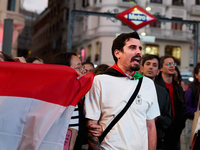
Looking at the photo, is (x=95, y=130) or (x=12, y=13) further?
(x=12, y=13)

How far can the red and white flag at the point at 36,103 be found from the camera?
3062 millimetres

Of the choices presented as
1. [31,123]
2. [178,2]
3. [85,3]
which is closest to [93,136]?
[31,123]

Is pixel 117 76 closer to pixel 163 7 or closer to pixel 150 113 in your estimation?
pixel 150 113

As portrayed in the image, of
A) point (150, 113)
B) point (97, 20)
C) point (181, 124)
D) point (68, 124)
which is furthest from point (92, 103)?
point (97, 20)

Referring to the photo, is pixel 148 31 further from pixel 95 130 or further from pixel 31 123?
pixel 31 123

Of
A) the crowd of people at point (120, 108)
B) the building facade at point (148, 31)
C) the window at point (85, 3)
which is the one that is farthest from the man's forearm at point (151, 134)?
the window at point (85, 3)

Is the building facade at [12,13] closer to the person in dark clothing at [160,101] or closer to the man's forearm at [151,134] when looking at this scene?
the person in dark clothing at [160,101]

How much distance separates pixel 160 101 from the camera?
187 inches

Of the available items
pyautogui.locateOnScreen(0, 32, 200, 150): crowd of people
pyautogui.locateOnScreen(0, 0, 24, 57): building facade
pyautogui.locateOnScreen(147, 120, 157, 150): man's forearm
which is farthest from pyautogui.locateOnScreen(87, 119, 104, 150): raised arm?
pyautogui.locateOnScreen(0, 0, 24, 57): building facade

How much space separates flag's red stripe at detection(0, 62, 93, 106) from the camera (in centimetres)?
319

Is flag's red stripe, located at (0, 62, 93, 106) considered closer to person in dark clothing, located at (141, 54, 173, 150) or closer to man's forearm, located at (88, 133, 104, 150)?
man's forearm, located at (88, 133, 104, 150)

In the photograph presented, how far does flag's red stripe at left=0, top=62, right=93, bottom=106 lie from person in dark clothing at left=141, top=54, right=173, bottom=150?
61.6 inches

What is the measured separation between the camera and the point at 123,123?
3279 mm

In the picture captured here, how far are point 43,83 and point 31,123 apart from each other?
1.31ft
